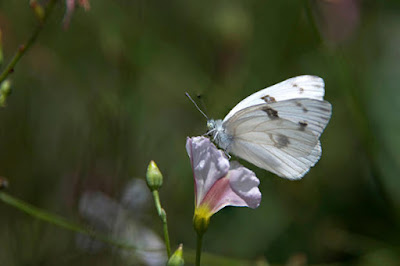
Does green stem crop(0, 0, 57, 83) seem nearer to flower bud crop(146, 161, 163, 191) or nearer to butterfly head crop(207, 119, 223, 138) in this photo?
flower bud crop(146, 161, 163, 191)

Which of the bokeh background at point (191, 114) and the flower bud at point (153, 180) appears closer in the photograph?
the flower bud at point (153, 180)

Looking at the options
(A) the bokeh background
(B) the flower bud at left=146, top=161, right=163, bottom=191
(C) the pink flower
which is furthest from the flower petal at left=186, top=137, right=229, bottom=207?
(A) the bokeh background

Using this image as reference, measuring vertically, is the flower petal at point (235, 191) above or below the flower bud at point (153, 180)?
below

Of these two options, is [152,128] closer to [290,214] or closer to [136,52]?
[136,52]

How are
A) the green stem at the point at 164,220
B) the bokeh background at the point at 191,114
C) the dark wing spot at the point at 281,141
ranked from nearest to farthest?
1. the green stem at the point at 164,220
2. the dark wing spot at the point at 281,141
3. the bokeh background at the point at 191,114

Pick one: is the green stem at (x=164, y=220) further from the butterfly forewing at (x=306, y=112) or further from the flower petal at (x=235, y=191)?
the butterfly forewing at (x=306, y=112)

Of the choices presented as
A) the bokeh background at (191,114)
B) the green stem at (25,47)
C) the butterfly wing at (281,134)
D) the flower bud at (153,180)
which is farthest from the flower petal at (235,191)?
the bokeh background at (191,114)

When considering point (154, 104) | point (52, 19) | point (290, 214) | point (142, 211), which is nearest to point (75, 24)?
point (52, 19)
